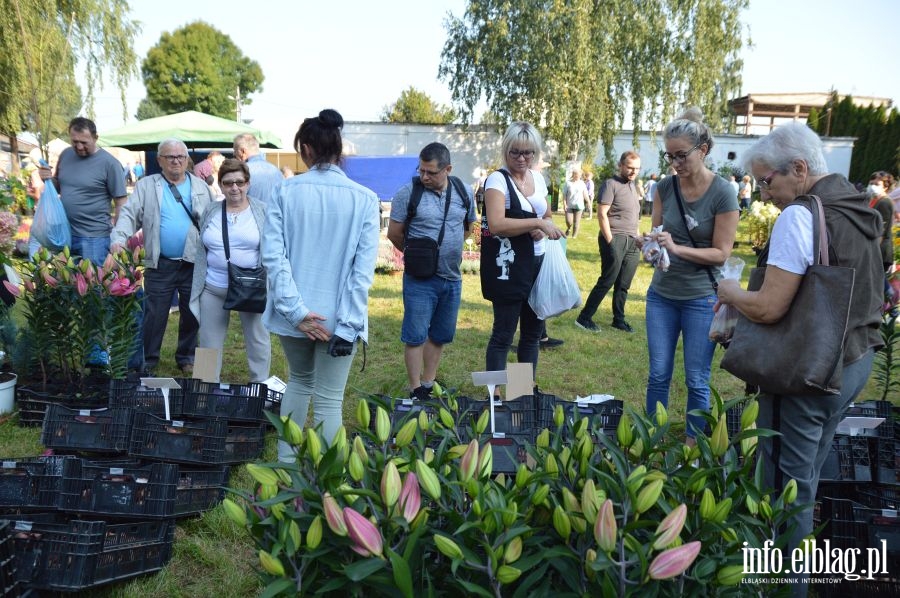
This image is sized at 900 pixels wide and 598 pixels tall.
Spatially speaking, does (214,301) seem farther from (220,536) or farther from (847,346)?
(847,346)

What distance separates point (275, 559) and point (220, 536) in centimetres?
195

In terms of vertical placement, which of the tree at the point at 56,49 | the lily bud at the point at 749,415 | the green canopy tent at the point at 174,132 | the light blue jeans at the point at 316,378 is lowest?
the light blue jeans at the point at 316,378

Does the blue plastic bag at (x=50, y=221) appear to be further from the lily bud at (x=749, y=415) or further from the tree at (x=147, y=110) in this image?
the tree at (x=147, y=110)

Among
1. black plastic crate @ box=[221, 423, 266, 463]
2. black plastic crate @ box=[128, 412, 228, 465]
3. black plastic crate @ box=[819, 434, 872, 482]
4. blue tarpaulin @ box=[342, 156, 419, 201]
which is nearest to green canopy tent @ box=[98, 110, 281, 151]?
blue tarpaulin @ box=[342, 156, 419, 201]

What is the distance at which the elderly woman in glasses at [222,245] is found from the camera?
4.53m

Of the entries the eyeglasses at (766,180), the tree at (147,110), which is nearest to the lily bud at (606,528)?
the eyeglasses at (766,180)

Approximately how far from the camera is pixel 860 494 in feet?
10.5

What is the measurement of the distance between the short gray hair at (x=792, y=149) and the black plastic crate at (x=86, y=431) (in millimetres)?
3247

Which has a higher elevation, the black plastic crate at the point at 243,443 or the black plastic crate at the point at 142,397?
the black plastic crate at the point at 142,397

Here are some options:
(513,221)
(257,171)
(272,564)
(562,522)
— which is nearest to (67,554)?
(272,564)

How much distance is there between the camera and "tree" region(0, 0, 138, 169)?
14.2 m

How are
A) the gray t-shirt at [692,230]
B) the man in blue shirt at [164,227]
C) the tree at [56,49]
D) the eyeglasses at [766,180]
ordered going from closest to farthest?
the eyeglasses at [766,180] < the gray t-shirt at [692,230] < the man in blue shirt at [164,227] < the tree at [56,49]

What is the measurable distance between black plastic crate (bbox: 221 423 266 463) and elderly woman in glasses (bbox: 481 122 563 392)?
4.89 ft

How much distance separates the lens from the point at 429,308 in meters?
4.58
